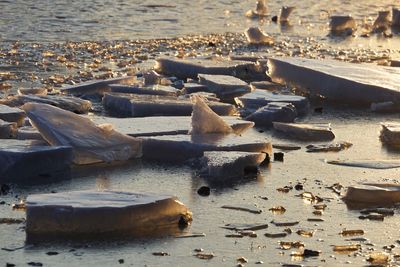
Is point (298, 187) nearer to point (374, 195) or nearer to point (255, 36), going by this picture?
point (374, 195)

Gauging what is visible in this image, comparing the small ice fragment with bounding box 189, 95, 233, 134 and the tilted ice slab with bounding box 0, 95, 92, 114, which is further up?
the small ice fragment with bounding box 189, 95, 233, 134

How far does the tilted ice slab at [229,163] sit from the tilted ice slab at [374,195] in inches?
27.0

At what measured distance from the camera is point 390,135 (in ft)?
23.0

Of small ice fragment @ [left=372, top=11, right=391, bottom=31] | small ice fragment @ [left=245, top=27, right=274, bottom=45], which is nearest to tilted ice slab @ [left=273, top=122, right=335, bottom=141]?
small ice fragment @ [left=245, top=27, right=274, bottom=45]

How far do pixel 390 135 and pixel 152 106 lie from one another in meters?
1.64

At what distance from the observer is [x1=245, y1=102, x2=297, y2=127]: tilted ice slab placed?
7.55 meters

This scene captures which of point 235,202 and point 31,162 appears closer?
point 235,202

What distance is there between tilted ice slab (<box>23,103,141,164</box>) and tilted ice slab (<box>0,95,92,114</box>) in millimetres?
1238

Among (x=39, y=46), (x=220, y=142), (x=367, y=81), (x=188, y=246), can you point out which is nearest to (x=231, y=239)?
(x=188, y=246)

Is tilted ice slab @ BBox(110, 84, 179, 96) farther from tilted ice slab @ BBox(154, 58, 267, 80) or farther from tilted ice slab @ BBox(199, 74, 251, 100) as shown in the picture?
tilted ice slab @ BBox(154, 58, 267, 80)

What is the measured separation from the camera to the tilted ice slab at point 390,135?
6.98 meters

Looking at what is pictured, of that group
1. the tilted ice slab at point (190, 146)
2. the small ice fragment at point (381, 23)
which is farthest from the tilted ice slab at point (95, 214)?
the small ice fragment at point (381, 23)

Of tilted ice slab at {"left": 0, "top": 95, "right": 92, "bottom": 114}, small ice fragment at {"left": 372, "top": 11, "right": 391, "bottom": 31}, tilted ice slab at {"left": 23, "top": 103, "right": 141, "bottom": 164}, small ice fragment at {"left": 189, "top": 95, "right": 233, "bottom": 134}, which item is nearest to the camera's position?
tilted ice slab at {"left": 23, "top": 103, "right": 141, "bottom": 164}

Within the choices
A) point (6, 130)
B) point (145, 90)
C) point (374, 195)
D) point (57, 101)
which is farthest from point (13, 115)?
point (374, 195)
